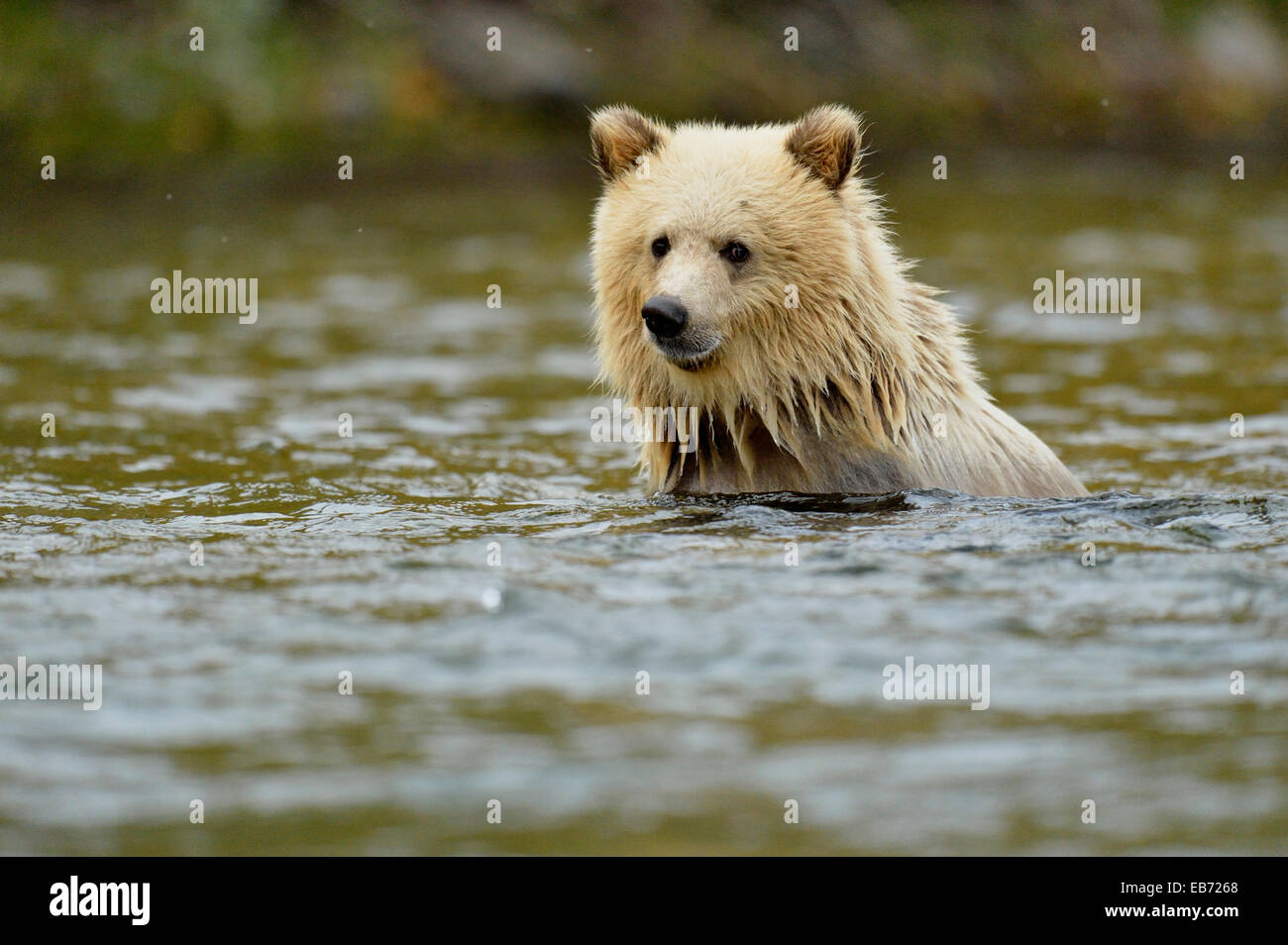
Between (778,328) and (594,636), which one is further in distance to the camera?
(778,328)

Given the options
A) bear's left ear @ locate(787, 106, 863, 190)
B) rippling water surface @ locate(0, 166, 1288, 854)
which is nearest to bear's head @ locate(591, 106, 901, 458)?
bear's left ear @ locate(787, 106, 863, 190)

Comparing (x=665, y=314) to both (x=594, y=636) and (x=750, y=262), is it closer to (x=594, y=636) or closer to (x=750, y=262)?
(x=750, y=262)

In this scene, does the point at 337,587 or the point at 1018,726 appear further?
the point at 337,587

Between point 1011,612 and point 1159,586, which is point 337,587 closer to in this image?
point 1011,612

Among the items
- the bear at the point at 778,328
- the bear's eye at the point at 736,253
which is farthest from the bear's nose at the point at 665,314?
the bear's eye at the point at 736,253

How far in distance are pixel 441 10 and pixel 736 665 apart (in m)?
18.4

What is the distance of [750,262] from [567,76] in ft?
49.4

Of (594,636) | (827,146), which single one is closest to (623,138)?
(827,146)

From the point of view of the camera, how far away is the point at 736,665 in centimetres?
575

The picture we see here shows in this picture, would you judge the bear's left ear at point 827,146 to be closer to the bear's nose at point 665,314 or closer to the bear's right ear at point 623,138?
the bear's right ear at point 623,138

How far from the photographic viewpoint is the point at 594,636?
5.98m

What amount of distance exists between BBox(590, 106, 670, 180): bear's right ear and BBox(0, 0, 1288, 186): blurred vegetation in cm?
1334
